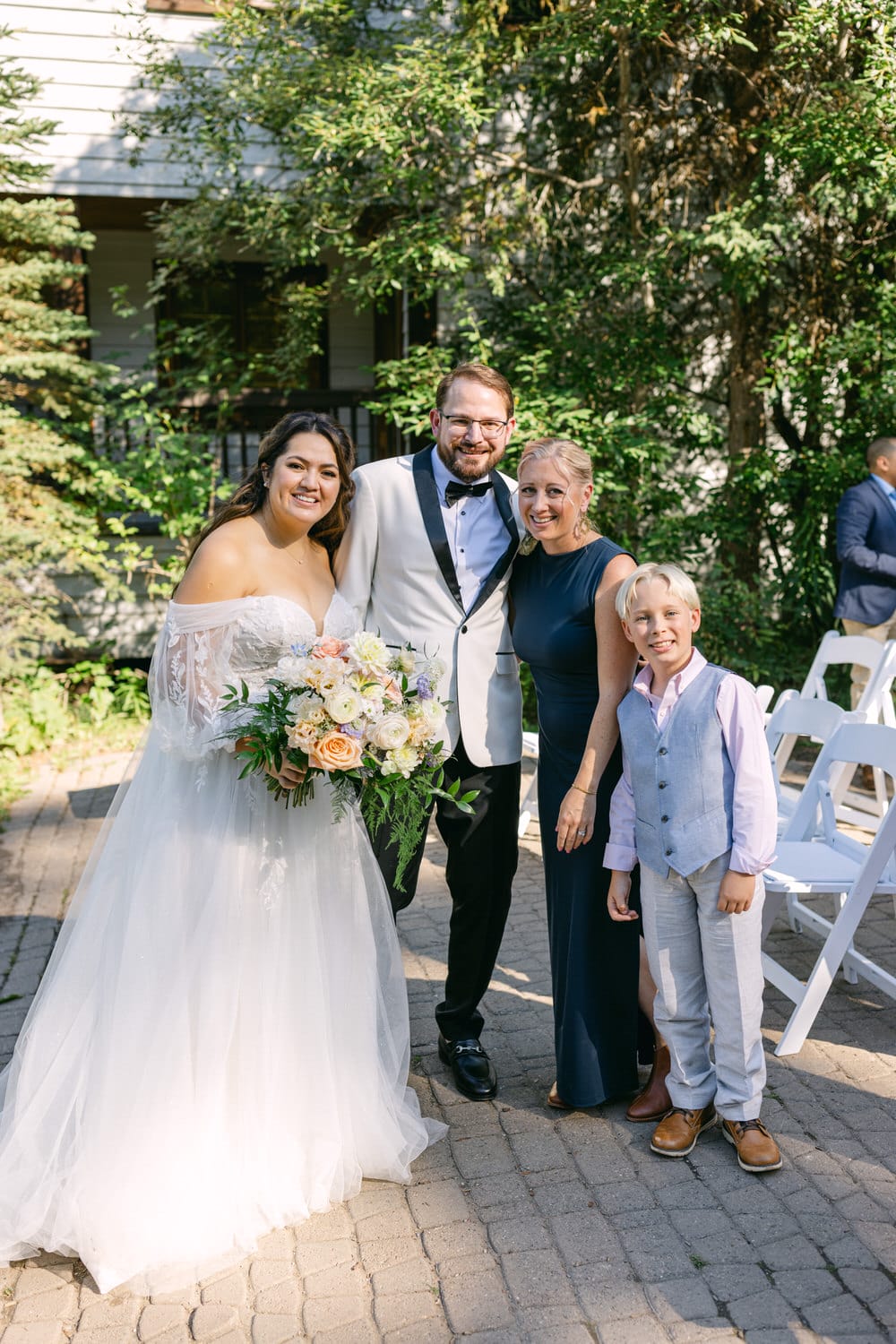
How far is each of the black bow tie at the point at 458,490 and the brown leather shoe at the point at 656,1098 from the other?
72.6 inches

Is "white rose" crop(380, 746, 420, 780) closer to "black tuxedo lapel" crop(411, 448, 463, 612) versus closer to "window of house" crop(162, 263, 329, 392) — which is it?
"black tuxedo lapel" crop(411, 448, 463, 612)

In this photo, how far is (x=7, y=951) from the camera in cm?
500

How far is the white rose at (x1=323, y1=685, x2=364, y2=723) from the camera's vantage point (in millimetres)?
2762

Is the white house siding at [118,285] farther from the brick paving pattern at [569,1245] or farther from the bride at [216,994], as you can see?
the brick paving pattern at [569,1245]

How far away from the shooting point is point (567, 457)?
3.26 metres

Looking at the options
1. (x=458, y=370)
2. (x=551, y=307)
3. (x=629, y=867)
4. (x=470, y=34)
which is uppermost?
(x=470, y=34)

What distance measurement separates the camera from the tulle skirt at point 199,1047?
2.86 meters

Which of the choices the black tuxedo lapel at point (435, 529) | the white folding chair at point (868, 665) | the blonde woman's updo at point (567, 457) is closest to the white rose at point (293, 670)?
the black tuxedo lapel at point (435, 529)

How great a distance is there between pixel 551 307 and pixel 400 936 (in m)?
5.15

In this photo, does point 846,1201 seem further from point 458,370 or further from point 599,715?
point 458,370

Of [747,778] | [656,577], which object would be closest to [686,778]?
[747,778]

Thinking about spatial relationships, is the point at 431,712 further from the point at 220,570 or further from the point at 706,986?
the point at 706,986

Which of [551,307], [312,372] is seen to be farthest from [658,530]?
[312,372]

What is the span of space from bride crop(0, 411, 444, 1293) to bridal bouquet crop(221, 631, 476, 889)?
0.12m
